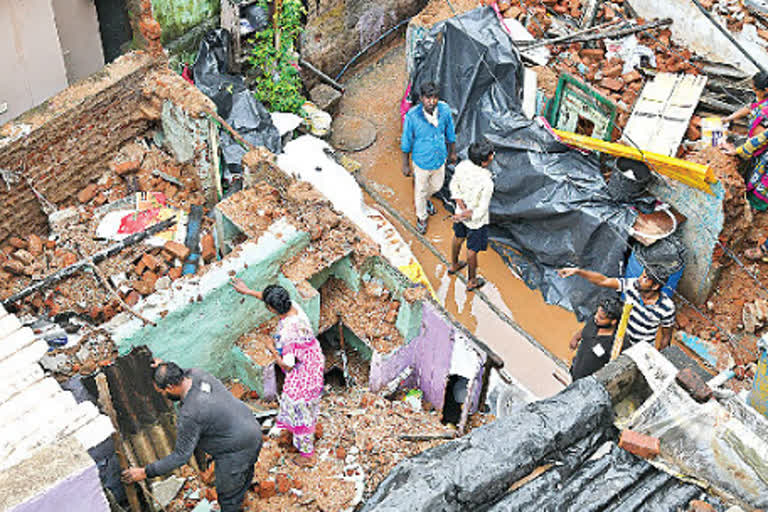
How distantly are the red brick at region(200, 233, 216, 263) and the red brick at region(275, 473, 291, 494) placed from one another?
2139 millimetres

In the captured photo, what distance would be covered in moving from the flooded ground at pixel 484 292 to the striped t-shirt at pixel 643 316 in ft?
4.70

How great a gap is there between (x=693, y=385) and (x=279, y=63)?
21.8ft

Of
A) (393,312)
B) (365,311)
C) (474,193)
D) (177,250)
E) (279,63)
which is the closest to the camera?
(393,312)

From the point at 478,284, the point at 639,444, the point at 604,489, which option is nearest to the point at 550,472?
the point at 604,489

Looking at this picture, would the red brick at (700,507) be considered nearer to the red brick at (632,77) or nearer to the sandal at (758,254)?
the sandal at (758,254)

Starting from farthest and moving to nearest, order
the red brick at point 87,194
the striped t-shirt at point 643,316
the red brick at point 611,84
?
1. the red brick at point 611,84
2. the red brick at point 87,194
3. the striped t-shirt at point 643,316

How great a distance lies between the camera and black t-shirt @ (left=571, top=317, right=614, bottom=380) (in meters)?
6.04

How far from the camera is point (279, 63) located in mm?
9320

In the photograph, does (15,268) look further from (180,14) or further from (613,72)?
(613,72)

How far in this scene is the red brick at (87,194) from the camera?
7.46m

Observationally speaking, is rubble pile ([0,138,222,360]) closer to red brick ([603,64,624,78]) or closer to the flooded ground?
the flooded ground

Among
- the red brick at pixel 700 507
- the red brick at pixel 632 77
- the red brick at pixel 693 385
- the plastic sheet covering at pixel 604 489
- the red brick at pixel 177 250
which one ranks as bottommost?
the red brick at pixel 177 250

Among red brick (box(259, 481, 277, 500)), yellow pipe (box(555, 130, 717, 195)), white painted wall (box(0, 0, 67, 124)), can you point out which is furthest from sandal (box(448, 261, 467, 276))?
white painted wall (box(0, 0, 67, 124))

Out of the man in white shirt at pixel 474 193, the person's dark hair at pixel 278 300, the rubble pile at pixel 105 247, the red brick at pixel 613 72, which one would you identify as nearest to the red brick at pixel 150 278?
the rubble pile at pixel 105 247
